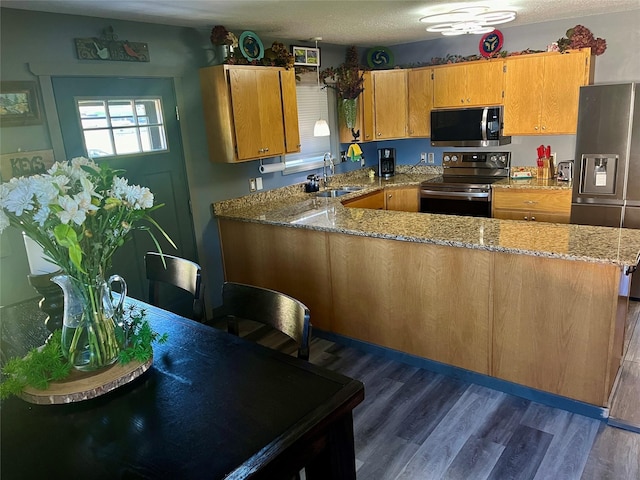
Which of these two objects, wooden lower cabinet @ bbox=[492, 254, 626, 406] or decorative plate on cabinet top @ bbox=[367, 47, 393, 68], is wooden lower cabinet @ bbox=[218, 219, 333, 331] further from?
decorative plate on cabinet top @ bbox=[367, 47, 393, 68]

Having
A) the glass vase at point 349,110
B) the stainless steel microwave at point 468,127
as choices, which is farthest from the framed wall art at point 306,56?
the stainless steel microwave at point 468,127

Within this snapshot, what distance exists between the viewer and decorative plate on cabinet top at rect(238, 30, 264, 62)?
3.65 meters

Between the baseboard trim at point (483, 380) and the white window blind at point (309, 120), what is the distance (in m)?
1.89

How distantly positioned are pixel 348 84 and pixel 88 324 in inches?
161

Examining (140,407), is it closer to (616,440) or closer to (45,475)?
(45,475)

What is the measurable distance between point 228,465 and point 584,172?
3.90 meters

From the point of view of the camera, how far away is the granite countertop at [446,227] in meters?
2.36

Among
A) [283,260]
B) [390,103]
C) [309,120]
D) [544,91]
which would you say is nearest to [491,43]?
[544,91]

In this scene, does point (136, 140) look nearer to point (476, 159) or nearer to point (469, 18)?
point (469, 18)

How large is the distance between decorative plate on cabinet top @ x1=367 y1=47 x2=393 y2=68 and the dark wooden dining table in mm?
4342

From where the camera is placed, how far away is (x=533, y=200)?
14.3 ft

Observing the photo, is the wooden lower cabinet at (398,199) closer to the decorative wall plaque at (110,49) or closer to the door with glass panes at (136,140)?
the door with glass panes at (136,140)

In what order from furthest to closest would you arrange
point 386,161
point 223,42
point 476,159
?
1. point 386,161
2. point 476,159
3. point 223,42

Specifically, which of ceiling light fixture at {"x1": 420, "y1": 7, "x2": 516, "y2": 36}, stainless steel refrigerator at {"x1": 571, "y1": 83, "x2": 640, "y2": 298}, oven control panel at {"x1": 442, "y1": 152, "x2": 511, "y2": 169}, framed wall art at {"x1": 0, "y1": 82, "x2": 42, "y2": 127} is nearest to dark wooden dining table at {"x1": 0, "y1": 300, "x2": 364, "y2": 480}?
framed wall art at {"x1": 0, "y1": 82, "x2": 42, "y2": 127}
